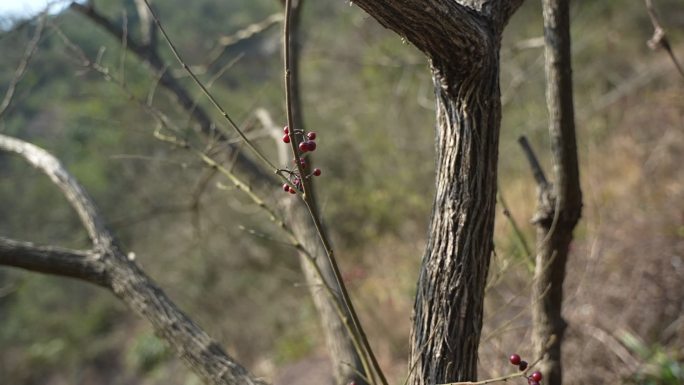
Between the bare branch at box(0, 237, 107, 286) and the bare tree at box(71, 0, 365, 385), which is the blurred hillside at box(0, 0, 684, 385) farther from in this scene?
the bare branch at box(0, 237, 107, 286)

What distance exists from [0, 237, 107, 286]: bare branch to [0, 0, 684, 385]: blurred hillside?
1024 millimetres

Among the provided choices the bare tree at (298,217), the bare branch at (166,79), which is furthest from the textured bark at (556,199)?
the bare branch at (166,79)

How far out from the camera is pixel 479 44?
170 centimetres

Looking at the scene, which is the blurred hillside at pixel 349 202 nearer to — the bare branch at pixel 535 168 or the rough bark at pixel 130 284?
the bare branch at pixel 535 168

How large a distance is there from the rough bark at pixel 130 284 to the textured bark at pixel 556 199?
3.76 feet

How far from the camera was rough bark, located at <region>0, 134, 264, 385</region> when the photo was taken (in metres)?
2.26

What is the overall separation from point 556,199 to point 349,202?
761 cm

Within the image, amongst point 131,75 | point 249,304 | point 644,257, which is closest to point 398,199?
point 249,304

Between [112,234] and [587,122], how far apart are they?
8.21 m

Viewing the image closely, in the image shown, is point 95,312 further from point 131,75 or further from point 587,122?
point 587,122

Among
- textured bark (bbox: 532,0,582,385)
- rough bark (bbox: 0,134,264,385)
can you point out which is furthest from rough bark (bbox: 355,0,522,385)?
rough bark (bbox: 0,134,264,385)

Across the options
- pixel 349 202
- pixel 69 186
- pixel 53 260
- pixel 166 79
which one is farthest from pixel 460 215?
pixel 349 202

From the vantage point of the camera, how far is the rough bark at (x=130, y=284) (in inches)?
89.0

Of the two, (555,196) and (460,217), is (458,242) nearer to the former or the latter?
(460,217)
